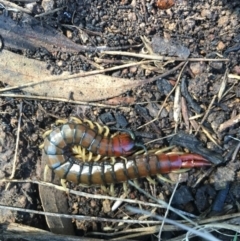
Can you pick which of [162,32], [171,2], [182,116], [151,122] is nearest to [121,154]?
[151,122]

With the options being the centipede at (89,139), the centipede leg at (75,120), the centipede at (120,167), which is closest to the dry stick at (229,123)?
the centipede at (120,167)

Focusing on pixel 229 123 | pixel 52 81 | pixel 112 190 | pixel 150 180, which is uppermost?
pixel 229 123

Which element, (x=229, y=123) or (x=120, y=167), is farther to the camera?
(x=120, y=167)

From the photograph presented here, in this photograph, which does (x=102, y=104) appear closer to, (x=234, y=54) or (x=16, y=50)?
(x=16, y=50)

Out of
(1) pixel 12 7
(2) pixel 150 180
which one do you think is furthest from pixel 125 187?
(1) pixel 12 7

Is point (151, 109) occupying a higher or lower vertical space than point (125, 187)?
higher

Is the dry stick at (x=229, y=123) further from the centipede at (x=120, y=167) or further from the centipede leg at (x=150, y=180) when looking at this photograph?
the centipede leg at (x=150, y=180)

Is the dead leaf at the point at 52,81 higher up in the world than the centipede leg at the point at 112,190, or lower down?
higher up

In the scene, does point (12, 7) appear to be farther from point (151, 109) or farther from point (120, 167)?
point (120, 167)
